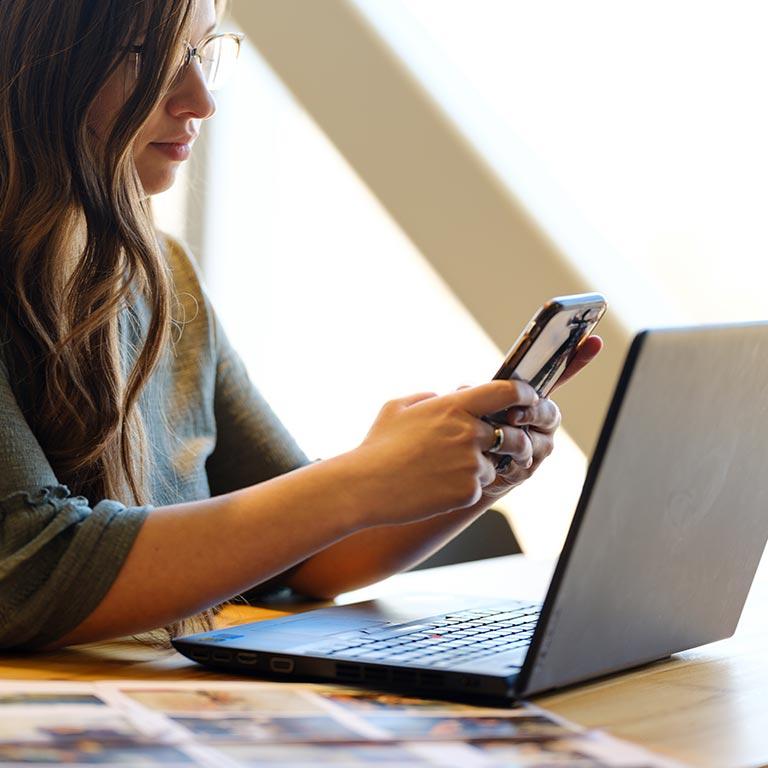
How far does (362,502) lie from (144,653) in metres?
0.25

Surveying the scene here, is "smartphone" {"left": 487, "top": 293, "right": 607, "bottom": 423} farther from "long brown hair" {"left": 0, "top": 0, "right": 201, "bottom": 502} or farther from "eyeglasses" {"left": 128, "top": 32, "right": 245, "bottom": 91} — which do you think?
"eyeglasses" {"left": 128, "top": 32, "right": 245, "bottom": 91}

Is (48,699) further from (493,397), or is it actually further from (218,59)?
→ (218,59)

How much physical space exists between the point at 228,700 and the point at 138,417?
483 millimetres

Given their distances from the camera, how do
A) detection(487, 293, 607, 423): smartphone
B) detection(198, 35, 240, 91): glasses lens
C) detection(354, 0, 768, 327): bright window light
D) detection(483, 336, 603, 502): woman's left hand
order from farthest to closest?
detection(354, 0, 768, 327): bright window light, detection(198, 35, 240, 91): glasses lens, detection(483, 336, 603, 502): woman's left hand, detection(487, 293, 607, 423): smartphone

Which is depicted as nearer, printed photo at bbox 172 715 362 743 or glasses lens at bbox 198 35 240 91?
printed photo at bbox 172 715 362 743

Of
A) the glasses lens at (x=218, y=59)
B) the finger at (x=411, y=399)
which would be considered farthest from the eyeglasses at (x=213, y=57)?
the finger at (x=411, y=399)

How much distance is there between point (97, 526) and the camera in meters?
1.08

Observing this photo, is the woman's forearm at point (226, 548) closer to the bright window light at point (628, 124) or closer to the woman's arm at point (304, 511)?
the woman's arm at point (304, 511)

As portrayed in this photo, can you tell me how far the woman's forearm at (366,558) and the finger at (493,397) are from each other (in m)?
0.37

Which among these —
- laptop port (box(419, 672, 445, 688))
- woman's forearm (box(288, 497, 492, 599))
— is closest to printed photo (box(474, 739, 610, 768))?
laptop port (box(419, 672, 445, 688))

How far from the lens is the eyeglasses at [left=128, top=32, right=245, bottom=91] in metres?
1.35

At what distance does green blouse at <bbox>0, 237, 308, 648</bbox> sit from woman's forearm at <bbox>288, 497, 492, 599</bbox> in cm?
17

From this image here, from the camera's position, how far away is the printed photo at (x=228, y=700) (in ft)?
2.93

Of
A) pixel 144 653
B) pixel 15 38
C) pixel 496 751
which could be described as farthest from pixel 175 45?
pixel 496 751
